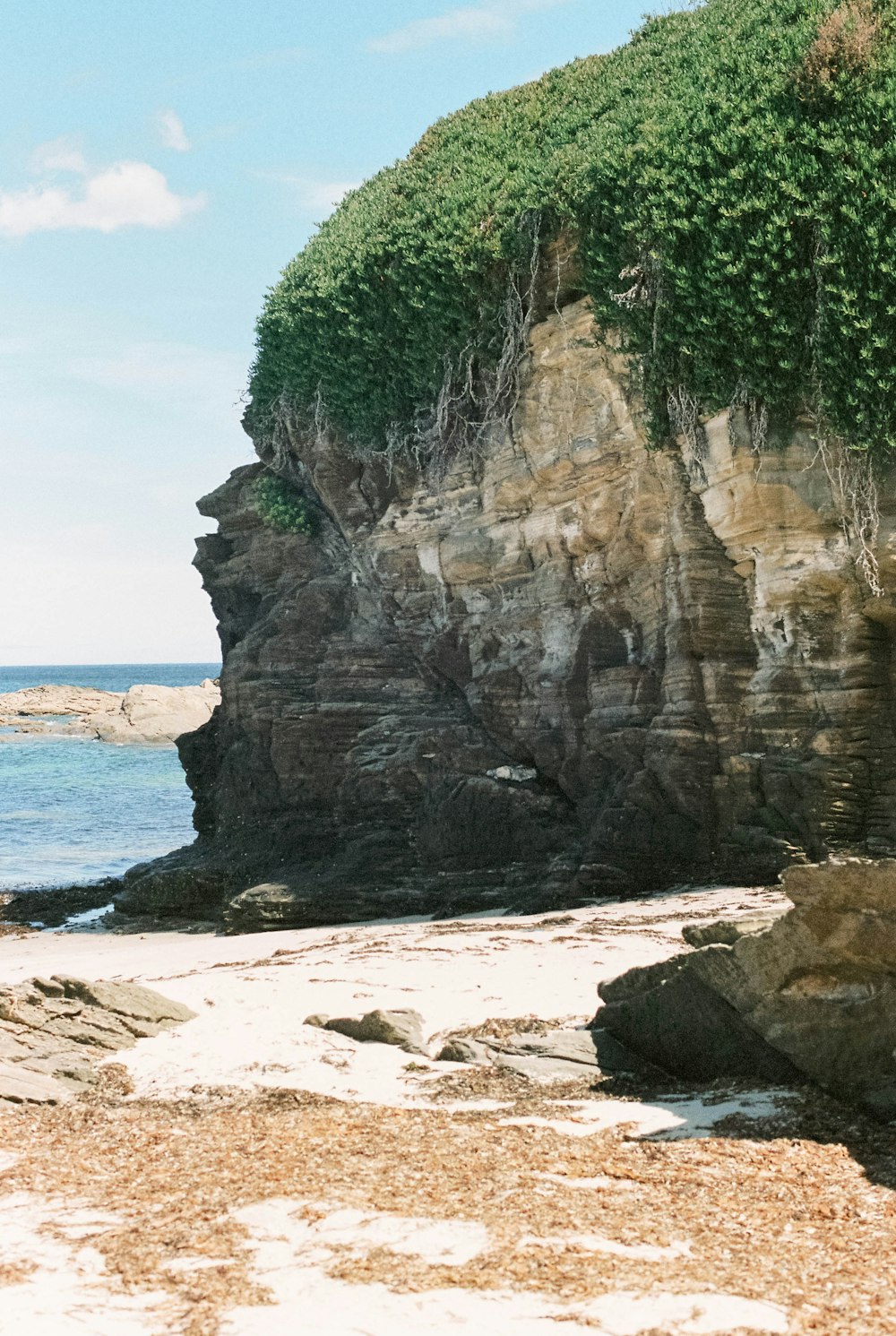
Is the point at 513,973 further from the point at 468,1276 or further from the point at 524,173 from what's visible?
the point at 524,173

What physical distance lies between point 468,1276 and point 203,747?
18.4 m

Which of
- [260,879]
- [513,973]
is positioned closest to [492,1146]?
[513,973]

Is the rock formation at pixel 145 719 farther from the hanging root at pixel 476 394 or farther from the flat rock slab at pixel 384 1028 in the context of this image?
the flat rock slab at pixel 384 1028

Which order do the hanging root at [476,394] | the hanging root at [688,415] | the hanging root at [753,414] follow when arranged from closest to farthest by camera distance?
the hanging root at [753,414] → the hanging root at [688,415] → the hanging root at [476,394]

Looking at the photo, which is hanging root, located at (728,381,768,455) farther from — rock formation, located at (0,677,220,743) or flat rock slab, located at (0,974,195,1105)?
rock formation, located at (0,677,220,743)

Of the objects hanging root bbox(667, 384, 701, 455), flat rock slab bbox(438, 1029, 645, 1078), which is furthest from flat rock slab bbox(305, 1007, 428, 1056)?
hanging root bbox(667, 384, 701, 455)

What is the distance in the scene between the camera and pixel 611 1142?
19.8ft

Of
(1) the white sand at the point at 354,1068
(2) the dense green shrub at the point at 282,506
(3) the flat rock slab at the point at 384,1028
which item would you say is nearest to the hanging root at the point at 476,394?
(2) the dense green shrub at the point at 282,506

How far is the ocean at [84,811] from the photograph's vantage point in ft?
84.3

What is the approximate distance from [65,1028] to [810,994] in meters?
4.91

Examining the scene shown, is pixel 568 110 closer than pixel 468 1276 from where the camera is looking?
No

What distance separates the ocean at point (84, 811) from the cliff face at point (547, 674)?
18.3 ft

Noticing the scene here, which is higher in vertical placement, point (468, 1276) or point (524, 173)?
point (524, 173)

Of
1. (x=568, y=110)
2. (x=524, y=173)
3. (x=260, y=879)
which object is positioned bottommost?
(x=260, y=879)
